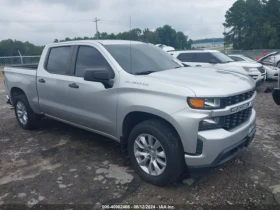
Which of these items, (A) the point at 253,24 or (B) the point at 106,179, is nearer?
(B) the point at 106,179

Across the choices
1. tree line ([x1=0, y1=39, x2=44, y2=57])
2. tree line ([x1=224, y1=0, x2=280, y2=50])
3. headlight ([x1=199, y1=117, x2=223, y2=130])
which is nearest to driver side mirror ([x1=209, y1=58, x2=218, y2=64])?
headlight ([x1=199, y1=117, x2=223, y2=130])

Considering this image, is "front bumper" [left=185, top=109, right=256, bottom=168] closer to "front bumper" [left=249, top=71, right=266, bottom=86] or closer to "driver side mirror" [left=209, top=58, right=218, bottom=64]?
"front bumper" [left=249, top=71, right=266, bottom=86]

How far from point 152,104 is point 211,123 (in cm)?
71

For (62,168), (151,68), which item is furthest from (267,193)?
(62,168)

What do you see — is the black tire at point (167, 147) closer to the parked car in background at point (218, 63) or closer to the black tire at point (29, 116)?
the black tire at point (29, 116)

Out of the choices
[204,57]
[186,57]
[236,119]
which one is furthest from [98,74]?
[186,57]

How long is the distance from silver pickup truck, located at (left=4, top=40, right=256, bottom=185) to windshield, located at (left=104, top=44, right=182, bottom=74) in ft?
0.05

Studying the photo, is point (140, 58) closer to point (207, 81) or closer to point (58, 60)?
point (207, 81)

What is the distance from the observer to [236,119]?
10.8 ft

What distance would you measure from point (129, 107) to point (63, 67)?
1.77 meters

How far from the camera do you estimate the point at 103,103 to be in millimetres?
3850

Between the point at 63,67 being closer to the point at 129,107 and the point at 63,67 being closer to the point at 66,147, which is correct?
the point at 66,147

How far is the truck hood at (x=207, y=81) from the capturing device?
3.01 meters

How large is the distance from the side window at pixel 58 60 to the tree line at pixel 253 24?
157 feet
